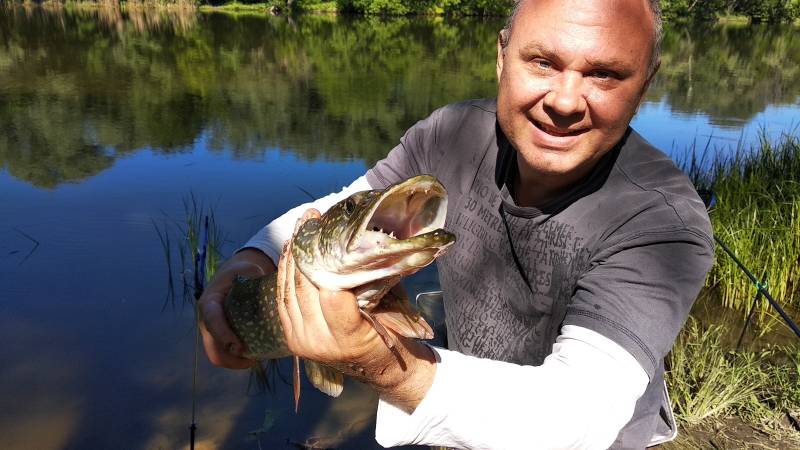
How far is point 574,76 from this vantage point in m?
1.81

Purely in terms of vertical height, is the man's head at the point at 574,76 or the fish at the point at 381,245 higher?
the man's head at the point at 574,76

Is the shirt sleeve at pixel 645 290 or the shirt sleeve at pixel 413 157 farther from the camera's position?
the shirt sleeve at pixel 413 157

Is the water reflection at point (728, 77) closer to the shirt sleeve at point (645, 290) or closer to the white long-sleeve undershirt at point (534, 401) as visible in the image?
the shirt sleeve at point (645, 290)

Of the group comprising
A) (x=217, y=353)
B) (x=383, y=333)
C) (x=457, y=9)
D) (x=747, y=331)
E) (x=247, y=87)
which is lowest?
(x=247, y=87)

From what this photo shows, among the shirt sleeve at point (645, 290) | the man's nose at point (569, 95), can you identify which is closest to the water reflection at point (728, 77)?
the man's nose at point (569, 95)

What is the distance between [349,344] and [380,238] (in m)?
0.29

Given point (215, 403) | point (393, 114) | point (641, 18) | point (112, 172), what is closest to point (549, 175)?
point (641, 18)

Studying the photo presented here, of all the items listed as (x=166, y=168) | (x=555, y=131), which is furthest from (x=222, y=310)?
(x=166, y=168)

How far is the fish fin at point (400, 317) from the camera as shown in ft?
5.31

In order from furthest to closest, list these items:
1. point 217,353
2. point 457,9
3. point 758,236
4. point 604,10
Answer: point 457,9, point 758,236, point 217,353, point 604,10

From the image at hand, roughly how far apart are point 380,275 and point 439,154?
1.23 m

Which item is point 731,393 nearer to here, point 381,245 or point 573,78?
point 573,78

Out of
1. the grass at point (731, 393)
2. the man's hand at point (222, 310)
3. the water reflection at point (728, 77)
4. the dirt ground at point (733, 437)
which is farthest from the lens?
the water reflection at point (728, 77)

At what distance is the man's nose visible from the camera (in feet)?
5.93
